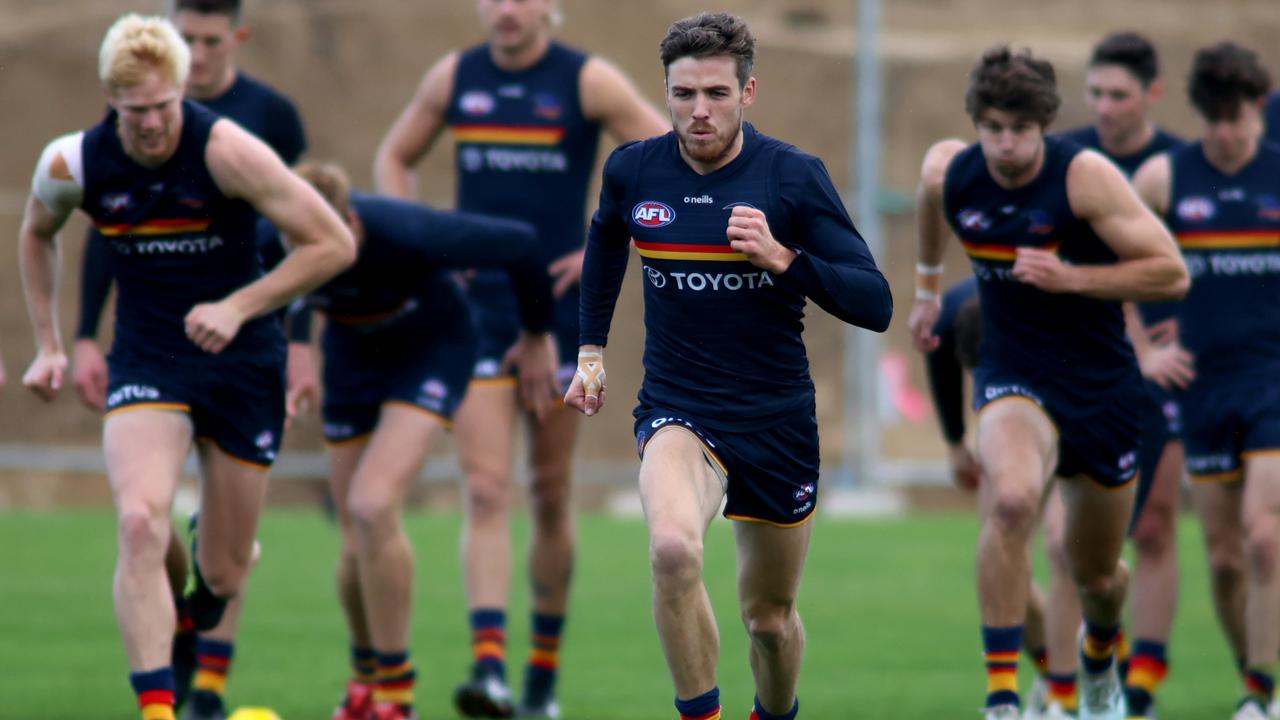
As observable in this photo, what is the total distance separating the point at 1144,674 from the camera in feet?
26.4

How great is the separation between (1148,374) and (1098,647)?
1423 millimetres

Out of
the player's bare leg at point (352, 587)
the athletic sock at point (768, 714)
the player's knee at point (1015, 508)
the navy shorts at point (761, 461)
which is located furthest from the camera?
the player's bare leg at point (352, 587)

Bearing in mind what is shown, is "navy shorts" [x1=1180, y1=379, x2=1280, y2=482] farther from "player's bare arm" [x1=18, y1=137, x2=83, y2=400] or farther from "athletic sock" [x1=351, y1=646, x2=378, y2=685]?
"player's bare arm" [x1=18, y1=137, x2=83, y2=400]

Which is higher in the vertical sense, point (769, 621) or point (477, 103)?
point (477, 103)

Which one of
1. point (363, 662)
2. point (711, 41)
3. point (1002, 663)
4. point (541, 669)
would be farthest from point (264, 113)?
point (1002, 663)

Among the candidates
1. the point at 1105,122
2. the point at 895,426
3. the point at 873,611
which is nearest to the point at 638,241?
the point at 1105,122

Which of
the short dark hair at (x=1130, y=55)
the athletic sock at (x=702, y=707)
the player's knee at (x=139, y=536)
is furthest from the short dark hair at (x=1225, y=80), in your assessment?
the player's knee at (x=139, y=536)

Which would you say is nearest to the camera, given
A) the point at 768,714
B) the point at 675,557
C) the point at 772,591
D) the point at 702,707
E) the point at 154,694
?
the point at 675,557

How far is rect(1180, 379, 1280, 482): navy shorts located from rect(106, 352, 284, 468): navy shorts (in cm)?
378

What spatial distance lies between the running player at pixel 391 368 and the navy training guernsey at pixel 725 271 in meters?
1.81

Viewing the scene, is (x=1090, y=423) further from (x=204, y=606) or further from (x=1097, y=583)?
(x=204, y=606)

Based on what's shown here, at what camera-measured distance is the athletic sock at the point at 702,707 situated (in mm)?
5516

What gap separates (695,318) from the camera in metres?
5.82

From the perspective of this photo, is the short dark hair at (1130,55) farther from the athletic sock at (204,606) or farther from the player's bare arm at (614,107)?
the athletic sock at (204,606)
